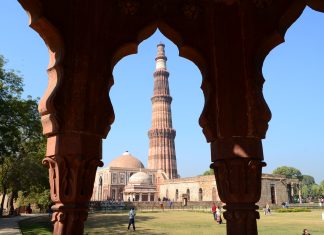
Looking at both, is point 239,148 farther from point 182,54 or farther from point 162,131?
point 162,131

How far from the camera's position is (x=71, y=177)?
2510 mm

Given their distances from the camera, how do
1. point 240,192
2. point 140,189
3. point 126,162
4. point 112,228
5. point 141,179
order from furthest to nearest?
point 126,162 < point 141,179 < point 140,189 < point 112,228 < point 240,192

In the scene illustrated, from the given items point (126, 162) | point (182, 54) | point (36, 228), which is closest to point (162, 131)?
point (126, 162)

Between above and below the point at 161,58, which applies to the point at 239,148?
below

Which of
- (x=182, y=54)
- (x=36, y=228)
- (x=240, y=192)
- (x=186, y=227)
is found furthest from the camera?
(x=186, y=227)

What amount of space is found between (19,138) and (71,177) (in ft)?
58.3

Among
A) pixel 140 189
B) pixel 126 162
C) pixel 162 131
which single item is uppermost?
pixel 162 131

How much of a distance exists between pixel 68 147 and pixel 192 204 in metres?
41.4

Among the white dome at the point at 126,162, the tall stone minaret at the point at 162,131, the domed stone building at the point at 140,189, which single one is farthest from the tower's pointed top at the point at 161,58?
the domed stone building at the point at 140,189

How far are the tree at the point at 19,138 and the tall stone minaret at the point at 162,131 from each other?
37.1m

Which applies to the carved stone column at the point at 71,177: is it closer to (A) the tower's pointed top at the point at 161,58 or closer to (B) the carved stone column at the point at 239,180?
(B) the carved stone column at the point at 239,180

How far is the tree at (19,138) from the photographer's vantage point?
58.4 feet

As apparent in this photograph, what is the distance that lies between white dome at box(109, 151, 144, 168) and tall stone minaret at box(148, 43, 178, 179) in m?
2.58

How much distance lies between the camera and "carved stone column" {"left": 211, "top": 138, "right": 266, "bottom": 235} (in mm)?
2717
